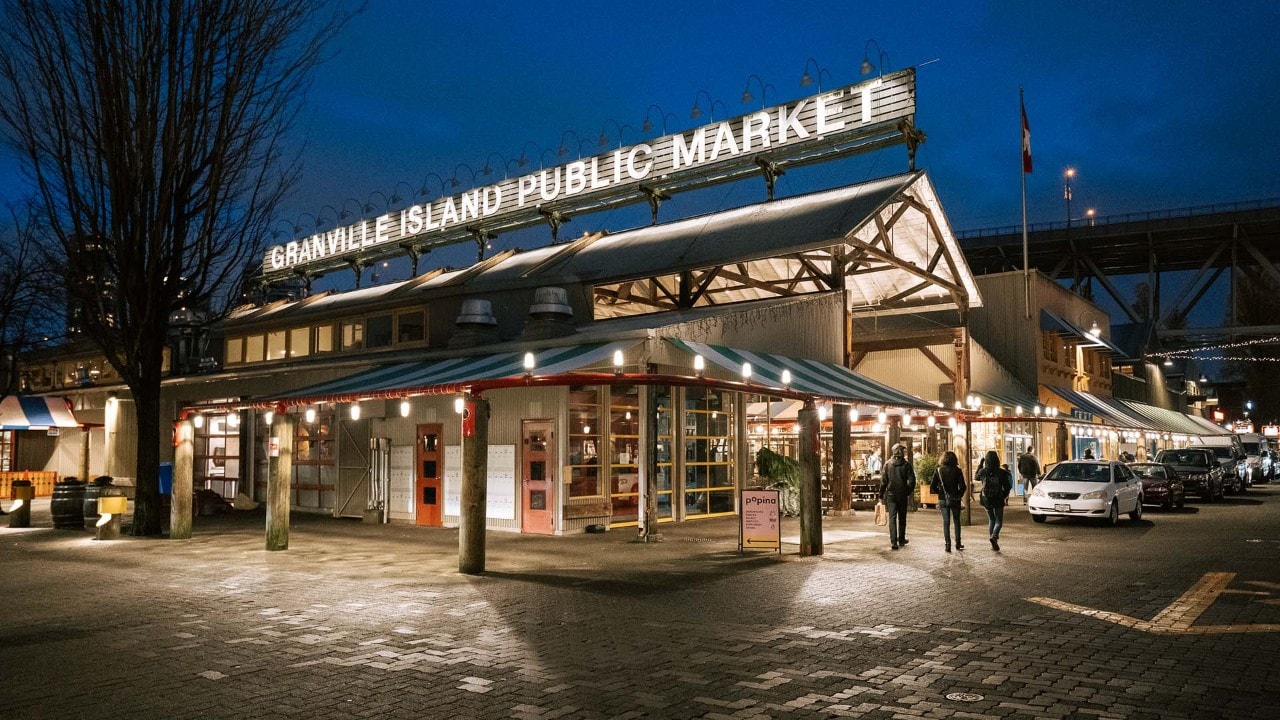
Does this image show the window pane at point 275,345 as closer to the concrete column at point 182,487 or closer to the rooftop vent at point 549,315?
the rooftop vent at point 549,315

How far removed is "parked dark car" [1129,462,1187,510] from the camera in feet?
81.2

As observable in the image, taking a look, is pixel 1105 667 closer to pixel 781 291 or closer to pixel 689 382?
pixel 689 382

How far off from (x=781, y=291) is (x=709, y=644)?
19.8m

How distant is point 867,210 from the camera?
21156 millimetres

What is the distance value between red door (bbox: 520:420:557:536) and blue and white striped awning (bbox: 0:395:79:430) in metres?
19.6

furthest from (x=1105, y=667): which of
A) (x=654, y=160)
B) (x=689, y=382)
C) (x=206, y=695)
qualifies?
(x=654, y=160)

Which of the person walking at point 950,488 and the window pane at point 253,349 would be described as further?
the window pane at point 253,349

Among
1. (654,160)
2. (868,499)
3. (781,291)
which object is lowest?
(868,499)

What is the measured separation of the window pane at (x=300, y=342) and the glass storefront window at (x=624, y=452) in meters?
12.7

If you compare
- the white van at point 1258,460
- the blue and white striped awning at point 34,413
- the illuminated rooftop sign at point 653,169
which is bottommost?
the white van at point 1258,460

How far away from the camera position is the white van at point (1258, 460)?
43000mm

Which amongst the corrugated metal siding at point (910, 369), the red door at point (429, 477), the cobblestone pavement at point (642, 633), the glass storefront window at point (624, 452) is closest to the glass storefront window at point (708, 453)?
the glass storefront window at point (624, 452)

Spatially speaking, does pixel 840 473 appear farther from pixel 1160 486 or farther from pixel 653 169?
pixel 653 169

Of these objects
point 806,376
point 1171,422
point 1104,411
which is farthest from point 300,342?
point 1171,422
